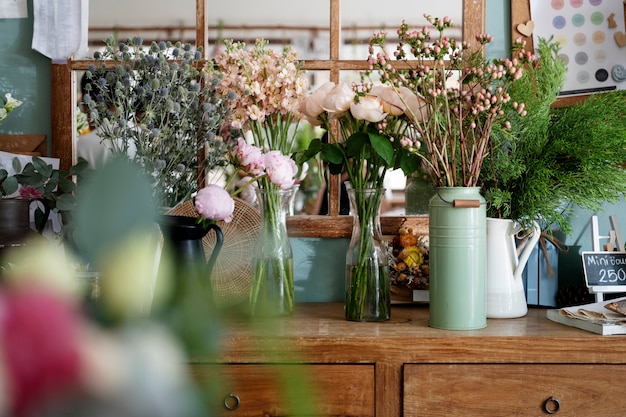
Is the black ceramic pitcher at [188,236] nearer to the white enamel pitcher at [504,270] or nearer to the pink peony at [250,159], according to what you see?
the pink peony at [250,159]

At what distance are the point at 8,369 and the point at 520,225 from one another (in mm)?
1713

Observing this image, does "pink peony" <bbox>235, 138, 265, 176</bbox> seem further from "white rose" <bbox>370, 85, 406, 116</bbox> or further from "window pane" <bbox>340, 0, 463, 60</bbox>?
"window pane" <bbox>340, 0, 463, 60</bbox>

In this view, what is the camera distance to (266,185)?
178 cm

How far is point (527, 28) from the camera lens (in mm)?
2051

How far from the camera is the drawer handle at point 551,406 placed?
61.1 inches

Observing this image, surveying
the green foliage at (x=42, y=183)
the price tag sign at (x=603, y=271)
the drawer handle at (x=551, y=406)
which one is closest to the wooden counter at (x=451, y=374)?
the drawer handle at (x=551, y=406)

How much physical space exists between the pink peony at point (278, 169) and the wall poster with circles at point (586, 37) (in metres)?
0.86

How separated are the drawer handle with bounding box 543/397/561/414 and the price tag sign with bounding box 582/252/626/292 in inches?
14.9

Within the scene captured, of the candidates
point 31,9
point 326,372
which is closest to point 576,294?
point 326,372

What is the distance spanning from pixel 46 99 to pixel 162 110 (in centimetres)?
48

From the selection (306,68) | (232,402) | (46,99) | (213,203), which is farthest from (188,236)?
(46,99)

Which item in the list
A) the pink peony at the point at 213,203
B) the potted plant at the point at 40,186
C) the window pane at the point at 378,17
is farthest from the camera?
the window pane at the point at 378,17

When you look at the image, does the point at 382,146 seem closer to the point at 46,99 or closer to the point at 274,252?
the point at 274,252

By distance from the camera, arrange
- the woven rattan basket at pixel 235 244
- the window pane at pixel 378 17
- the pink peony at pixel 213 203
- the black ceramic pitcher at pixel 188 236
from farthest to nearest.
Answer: the window pane at pixel 378 17 < the woven rattan basket at pixel 235 244 < the pink peony at pixel 213 203 < the black ceramic pitcher at pixel 188 236
